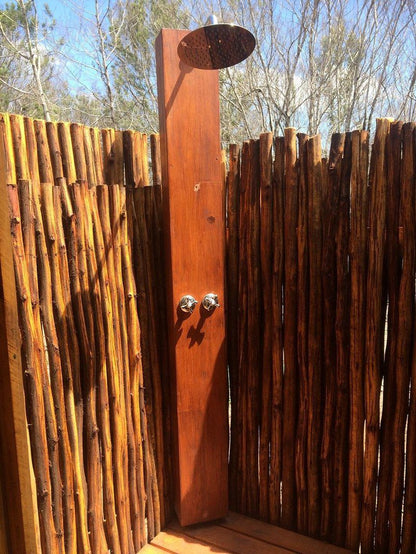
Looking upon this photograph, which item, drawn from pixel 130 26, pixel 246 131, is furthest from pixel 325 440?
pixel 130 26

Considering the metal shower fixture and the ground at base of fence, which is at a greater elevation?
the metal shower fixture

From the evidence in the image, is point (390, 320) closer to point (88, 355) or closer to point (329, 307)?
point (329, 307)

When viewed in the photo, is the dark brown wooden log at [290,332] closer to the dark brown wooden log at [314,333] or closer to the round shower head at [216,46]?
the dark brown wooden log at [314,333]

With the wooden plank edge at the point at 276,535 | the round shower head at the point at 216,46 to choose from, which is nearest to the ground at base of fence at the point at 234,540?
the wooden plank edge at the point at 276,535

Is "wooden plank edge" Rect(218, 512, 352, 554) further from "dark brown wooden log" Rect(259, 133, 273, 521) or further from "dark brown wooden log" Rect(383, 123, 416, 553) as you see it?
"dark brown wooden log" Rect(383, 123, 416, 553)

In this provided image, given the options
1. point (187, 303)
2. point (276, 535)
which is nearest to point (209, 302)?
point (187, 303)

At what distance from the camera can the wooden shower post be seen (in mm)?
2232

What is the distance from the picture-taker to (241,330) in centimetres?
247

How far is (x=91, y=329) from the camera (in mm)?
2041

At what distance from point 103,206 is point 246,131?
5845mm

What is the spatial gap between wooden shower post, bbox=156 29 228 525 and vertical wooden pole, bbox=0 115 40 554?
1326mm

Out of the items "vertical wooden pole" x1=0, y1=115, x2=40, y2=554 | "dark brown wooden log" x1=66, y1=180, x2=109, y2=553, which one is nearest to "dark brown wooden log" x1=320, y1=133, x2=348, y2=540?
"dark brown wooden log" x1=66, y1=180, x2=109, y2=553

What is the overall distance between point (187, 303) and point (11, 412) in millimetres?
1345

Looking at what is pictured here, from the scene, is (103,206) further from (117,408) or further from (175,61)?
(117,408)
